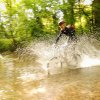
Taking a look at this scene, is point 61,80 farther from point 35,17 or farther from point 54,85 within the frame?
point 35,17

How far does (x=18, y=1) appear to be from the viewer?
27.6 meters

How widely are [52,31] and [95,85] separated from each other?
1887cm

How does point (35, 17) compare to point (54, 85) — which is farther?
point (35, 17)

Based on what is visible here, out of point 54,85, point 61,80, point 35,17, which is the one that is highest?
point 54,85

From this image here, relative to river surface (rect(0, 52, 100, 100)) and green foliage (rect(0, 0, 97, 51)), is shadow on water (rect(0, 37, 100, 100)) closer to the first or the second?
river surface (rect(0, 52, 100, 100))

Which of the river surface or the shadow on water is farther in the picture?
the shadow on water

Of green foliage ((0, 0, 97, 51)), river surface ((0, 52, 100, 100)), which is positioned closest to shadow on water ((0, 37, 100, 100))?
river surface ((0, 52, 100, 100))

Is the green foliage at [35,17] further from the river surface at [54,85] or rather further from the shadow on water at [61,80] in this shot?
the river surface at [54,85]

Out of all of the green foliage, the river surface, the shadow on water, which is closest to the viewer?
the river surface

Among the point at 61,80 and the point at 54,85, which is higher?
the point at 54,85

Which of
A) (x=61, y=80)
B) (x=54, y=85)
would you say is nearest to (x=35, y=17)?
(x=61, y=80)

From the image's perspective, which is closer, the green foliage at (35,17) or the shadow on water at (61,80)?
the shadow on water at (61,80)

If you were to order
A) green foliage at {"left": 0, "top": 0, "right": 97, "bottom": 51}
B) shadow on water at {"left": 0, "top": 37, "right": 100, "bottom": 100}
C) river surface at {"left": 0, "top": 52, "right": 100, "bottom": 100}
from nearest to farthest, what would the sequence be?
1. river surface at {"left": 0, "top": 52, "right": 100, "bottom": 100}
2. shadow on water at {"left": 0, "top": 37, "right": 100, "bottom": 100}
3. green foliage at {"left": 0, "top": 0, "right": 97, "bottom": 51}

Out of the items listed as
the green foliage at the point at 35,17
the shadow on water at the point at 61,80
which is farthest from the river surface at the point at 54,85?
the green foliage at the point at 35,17
